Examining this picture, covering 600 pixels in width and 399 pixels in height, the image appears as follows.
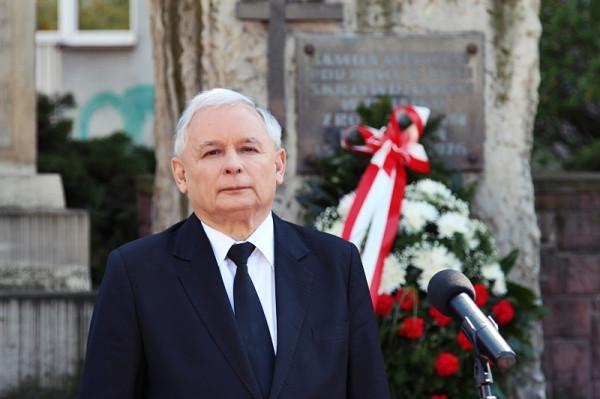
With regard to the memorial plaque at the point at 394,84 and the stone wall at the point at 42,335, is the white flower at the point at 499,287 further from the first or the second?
the stone wall at the point at 42,335

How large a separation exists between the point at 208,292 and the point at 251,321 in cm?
12

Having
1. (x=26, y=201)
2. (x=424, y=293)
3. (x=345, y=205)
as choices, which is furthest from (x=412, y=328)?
(x=26, y=201)

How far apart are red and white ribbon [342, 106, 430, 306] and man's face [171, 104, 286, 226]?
2.41m

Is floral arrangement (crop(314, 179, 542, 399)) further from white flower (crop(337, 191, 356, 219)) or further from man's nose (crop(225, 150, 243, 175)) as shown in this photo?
man's nose (crop(225, 150, 243, 175))

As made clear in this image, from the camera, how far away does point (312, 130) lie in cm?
621

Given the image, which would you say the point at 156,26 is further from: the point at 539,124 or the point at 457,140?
the point at 539,124

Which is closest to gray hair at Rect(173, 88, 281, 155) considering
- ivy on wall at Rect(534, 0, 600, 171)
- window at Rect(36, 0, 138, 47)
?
ivy on wall at Rect(534, 0, 600, 171)

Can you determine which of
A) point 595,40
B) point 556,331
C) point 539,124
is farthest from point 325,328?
point 539,124

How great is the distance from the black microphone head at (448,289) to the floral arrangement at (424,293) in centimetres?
230

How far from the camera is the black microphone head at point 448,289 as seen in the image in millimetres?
3094

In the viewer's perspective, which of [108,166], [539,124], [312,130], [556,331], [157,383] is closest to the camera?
[157,383]

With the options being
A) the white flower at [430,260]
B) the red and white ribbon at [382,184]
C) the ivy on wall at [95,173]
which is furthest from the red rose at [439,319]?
the ivy on wall at [95,173]

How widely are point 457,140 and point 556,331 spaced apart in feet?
4.81

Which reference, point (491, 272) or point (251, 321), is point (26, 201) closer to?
point (491, 272)
